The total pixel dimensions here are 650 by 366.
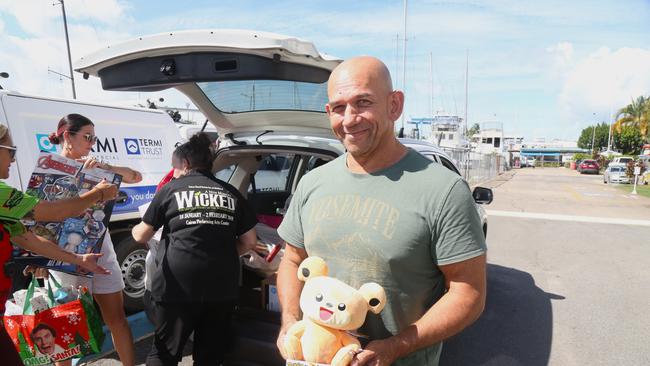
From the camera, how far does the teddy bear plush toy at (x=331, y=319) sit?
141 cm

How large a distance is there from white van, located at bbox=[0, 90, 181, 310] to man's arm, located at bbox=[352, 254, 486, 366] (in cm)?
306

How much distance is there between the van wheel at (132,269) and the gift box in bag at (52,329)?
5.76 ft

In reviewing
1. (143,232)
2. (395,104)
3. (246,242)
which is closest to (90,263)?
(143,232)

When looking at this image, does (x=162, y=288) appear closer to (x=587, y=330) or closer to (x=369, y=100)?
(x=369, y=100)

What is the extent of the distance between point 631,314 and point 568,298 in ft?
2.27

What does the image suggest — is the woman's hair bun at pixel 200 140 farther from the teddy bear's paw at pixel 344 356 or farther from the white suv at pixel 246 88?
the teddy bear's paw at pixel 344 356

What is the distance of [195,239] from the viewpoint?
262cm

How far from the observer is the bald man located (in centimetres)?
141

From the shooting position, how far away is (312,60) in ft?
7.68

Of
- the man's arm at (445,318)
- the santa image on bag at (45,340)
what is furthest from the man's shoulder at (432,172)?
the santa image on bag at (45,340)

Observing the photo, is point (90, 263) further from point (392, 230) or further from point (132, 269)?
point (392, 230)

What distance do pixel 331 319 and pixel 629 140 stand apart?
8403cm

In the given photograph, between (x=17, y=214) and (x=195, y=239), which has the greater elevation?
(x=17, y=214)

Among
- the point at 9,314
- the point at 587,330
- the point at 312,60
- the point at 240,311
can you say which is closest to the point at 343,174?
the point at 312,60
